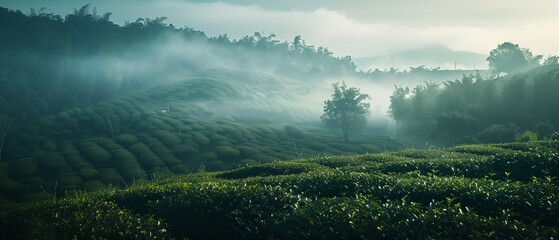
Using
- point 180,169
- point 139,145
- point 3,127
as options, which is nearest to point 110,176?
point 180,169

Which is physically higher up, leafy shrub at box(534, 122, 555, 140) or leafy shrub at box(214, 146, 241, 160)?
leafy shrub at box(534, 122, 555, 140)

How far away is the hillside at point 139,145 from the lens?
56.3 m

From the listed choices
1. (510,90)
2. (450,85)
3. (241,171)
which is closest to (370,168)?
(241,171)

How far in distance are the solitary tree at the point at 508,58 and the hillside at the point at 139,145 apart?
8486 cm

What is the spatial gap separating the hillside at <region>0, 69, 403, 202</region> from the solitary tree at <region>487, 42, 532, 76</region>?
84.9m

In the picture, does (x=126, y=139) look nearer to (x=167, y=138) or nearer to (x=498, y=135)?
(x=167, y=138)

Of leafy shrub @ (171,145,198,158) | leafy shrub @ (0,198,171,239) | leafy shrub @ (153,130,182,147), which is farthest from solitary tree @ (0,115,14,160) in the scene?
leafy shrub @ (0,198,171,239)

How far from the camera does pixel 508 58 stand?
13138 centimetres

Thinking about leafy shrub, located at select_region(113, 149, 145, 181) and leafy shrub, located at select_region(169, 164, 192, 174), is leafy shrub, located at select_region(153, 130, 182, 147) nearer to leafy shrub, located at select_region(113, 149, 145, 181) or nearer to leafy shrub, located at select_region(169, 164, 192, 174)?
leafy shrub, located at select_region(113, 149, 145, 181)

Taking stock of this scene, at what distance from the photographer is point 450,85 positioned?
8694cm

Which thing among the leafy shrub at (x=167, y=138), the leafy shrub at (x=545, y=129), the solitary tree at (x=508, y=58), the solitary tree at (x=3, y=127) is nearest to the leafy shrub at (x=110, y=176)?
the leafy shrub at (x=167, y=138)

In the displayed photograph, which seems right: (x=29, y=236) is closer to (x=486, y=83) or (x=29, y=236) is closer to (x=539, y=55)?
(x=486, y=83)

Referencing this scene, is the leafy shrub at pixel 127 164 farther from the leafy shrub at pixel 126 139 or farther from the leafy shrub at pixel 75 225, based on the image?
the leafy shrub at pixel 75 225

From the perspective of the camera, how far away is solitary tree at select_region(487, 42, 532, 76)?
131 m
